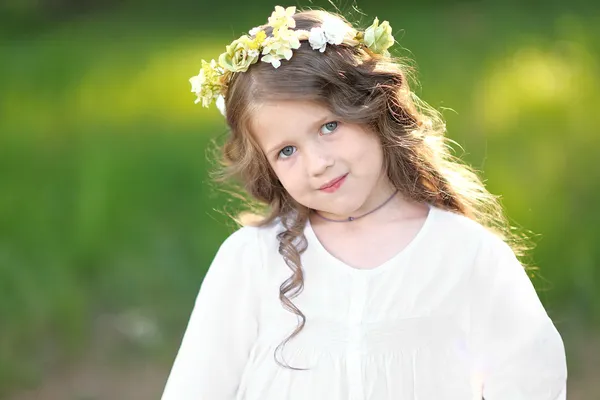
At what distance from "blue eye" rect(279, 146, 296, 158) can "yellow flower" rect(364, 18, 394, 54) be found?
1.08 ft

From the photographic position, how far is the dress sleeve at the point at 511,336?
217 cm

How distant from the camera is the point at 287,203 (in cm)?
246

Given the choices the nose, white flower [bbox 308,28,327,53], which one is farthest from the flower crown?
the nose

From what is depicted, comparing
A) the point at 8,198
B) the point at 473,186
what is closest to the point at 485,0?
the point at 8,198

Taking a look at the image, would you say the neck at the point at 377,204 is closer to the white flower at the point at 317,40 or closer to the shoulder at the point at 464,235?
the shoulder at the point at 464,235

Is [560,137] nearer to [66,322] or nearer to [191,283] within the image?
[191,283]

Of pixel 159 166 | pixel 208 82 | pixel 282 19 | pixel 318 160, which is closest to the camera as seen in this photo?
pixel 318 160

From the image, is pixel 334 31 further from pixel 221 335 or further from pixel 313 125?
pixel 221 335

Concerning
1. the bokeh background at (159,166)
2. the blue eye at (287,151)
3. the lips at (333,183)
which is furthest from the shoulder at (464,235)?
the bokeh background at (159,166)

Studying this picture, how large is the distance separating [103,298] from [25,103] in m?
1.71

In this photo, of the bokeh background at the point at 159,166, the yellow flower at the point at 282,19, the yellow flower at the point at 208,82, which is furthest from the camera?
the bokeh background at the point at 159,166

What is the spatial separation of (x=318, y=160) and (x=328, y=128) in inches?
3.5

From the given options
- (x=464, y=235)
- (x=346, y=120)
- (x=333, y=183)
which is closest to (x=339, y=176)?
(x=333, y=183)

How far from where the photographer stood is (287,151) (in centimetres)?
222
